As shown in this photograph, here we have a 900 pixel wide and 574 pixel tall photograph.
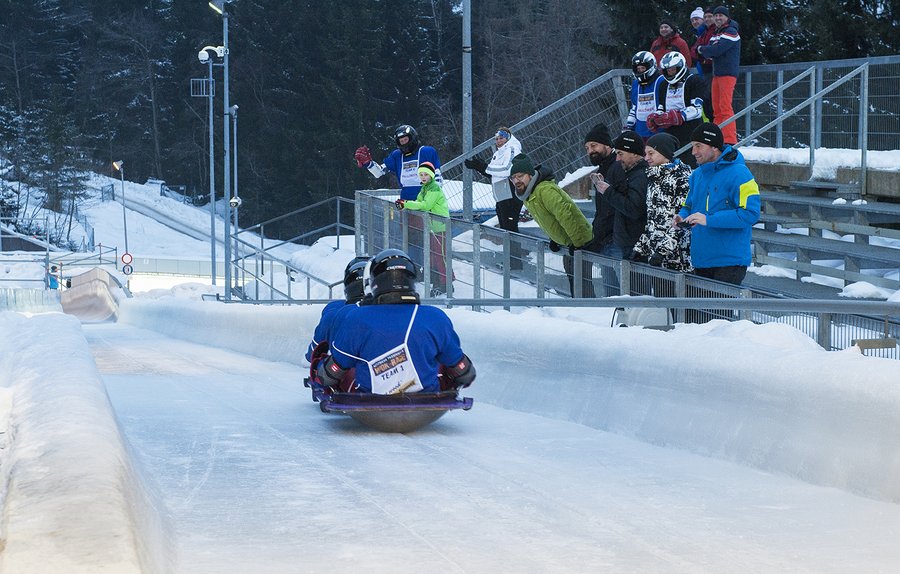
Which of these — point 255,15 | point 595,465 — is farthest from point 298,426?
point 255,15

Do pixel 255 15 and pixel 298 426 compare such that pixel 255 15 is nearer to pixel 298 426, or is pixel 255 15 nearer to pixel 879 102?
pixel 879 102

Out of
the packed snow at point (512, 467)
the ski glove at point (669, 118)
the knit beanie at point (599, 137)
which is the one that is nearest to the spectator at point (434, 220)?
the knit beanie at point (599, 137)

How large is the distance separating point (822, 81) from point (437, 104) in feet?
198

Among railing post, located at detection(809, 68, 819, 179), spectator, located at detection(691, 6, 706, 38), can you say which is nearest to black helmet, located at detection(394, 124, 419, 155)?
spectator, located at detection(691, 6, 706, 38)

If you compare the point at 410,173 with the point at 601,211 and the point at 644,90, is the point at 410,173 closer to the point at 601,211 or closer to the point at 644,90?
the point at 644,90

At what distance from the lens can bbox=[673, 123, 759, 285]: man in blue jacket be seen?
9.32 metres

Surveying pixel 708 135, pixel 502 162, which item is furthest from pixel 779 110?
pixel 708 135

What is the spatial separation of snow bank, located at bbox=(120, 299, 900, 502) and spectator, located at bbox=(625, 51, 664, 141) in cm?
373

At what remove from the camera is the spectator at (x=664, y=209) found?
1021cm

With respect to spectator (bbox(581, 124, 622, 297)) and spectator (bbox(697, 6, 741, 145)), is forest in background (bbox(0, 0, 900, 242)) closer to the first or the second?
spectator (bbox(697, 6, 741, 145))

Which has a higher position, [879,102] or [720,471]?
[879,102]

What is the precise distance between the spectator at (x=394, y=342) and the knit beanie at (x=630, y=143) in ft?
8.98

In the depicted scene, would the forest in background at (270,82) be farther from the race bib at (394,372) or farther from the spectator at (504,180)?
the race bib at (394,372)

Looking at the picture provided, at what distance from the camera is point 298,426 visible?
28.3 ft
